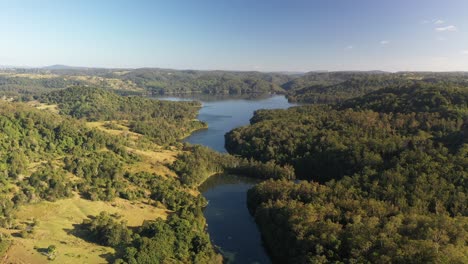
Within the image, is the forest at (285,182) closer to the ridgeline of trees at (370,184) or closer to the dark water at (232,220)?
the ridgeline of trees at (370,184)

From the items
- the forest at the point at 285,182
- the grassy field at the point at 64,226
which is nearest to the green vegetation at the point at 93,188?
the forest at the point at 285,182

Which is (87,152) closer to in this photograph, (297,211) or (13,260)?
(13,260)

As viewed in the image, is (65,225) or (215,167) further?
(215,167)

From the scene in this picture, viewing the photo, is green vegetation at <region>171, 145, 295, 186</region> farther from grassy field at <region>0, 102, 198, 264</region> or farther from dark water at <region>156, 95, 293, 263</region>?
grassy field at <region>0, 102, 198, 264</region>

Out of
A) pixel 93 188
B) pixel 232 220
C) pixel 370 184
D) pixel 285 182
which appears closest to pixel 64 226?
pixel 93 188

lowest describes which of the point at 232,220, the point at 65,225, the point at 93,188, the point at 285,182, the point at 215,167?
the point at 232,220

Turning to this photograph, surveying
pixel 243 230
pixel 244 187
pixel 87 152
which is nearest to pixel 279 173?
pixel 244 187

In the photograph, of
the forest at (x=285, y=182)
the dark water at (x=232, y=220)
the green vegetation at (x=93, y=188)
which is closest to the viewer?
the forest at (x=285, y=182)

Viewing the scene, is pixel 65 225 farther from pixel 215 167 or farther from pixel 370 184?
pixel 370 184
